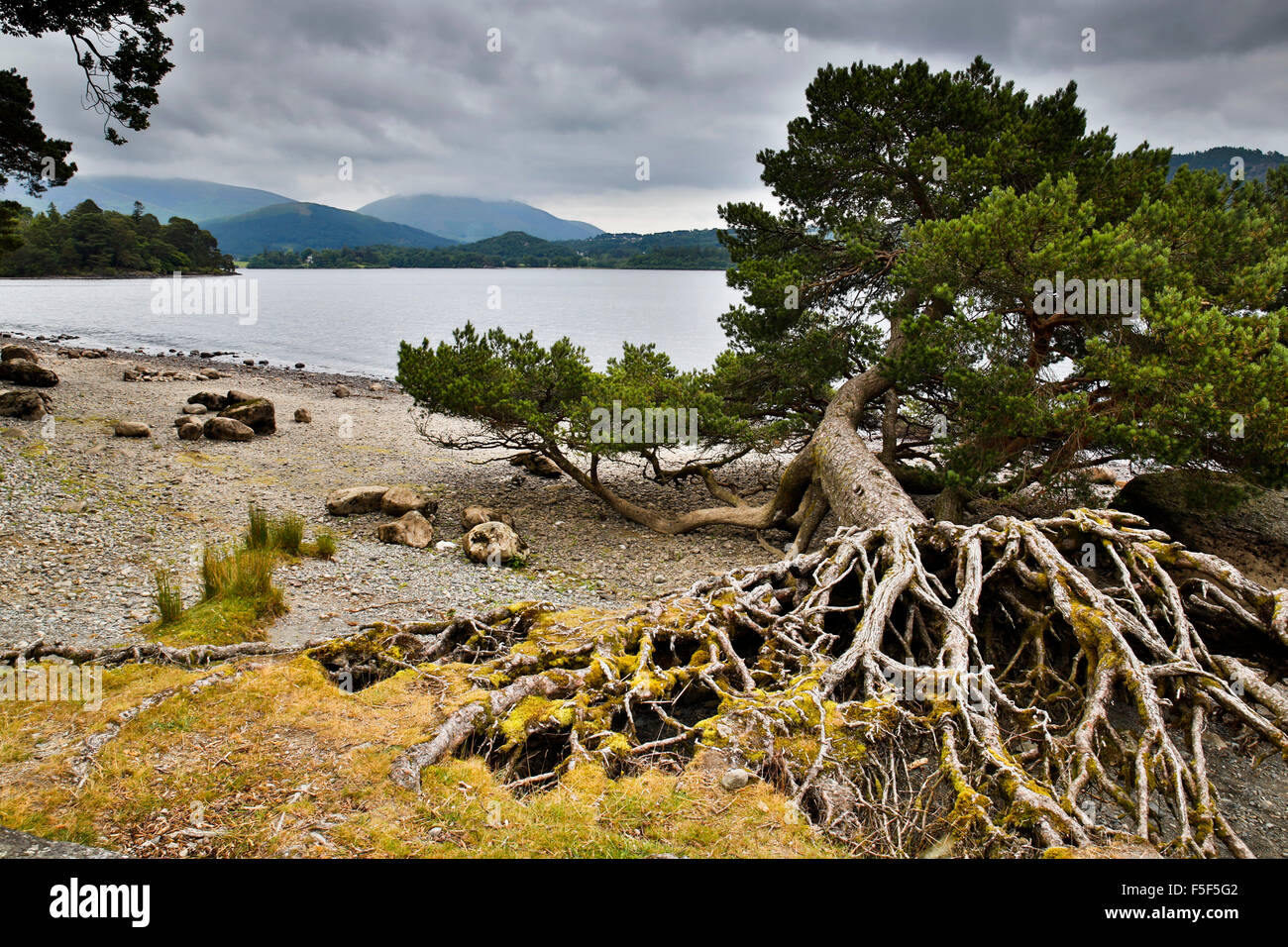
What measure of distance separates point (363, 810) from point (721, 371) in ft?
47.7

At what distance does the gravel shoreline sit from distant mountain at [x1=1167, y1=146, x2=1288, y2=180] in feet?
44.7

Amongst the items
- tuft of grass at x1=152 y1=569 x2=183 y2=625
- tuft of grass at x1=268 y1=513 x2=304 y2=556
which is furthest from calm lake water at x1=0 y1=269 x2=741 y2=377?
tuft of grass at x1=152 y1=569 x2=183 y2=625

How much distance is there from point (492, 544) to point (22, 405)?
16.8 meters

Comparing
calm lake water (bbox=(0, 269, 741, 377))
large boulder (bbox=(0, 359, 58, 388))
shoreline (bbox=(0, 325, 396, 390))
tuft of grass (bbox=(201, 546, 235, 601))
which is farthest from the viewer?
calm lake water (bbox=(0, 269, 741, 377))

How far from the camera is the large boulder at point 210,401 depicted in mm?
26391

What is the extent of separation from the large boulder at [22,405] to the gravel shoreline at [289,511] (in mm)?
820

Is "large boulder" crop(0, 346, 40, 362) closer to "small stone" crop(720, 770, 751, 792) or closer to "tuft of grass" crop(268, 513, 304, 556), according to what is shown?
"tuft of grass" crop(268, 513, 304, 556)

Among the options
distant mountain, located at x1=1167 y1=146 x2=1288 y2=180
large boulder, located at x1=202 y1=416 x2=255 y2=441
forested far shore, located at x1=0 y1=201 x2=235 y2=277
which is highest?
forested far shore, located at x1=0 y1=201 x2=235 y2=277

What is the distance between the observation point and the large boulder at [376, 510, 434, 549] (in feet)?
46.4

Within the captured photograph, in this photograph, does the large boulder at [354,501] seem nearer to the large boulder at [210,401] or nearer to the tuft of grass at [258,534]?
the tuft of grass at [258,534]

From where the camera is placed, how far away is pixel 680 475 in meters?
18.5

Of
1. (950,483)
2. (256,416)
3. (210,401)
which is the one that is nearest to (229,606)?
(950,483)

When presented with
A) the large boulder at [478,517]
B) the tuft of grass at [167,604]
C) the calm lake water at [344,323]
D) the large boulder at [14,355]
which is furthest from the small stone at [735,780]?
the large boulder at [14,355]
